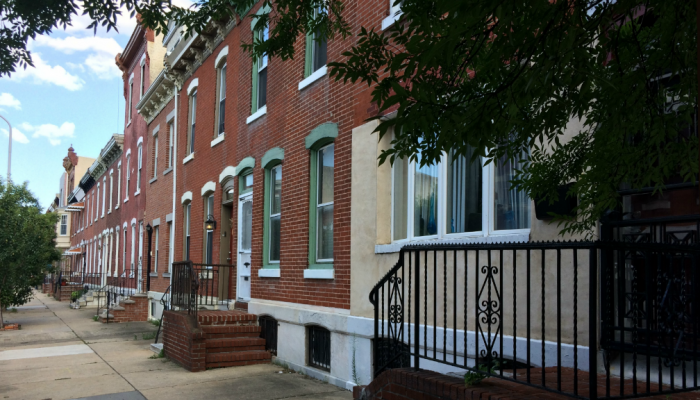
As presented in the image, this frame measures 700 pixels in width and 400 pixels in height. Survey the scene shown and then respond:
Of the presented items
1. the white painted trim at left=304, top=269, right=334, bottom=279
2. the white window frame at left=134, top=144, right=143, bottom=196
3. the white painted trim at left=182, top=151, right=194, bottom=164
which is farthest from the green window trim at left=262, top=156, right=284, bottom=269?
the white window frame at left=134, top=144, right=143, bottom=196

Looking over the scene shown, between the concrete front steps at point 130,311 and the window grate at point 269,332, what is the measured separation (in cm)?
1053

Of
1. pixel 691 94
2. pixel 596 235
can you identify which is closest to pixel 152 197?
pixel 596 235

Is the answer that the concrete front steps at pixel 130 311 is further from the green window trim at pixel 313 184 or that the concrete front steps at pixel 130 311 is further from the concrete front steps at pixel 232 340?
the green window trim at pixel 313 184

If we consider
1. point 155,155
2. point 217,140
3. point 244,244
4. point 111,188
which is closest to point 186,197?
point 217,140

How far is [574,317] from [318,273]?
6453 millimetres

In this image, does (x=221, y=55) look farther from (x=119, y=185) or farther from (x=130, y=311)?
(x=119, y=185)

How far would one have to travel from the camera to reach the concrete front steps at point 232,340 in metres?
11.2

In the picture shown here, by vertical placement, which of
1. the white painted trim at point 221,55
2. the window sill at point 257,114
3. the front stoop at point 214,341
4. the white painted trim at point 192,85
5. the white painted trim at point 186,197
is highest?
the white painted trim at point 221,55

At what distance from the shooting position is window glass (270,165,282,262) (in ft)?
40.7

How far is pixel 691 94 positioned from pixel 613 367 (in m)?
2.75

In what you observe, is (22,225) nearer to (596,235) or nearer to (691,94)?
(596,235)

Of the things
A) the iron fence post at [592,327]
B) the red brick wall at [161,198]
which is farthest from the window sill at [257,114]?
the iron fence post at [592,327]

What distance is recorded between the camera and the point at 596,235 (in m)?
5.39

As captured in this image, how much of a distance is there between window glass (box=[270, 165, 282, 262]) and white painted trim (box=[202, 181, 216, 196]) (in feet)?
11.8
